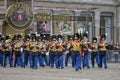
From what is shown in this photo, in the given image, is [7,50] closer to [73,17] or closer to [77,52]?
[77,52]

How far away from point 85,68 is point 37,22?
618 inches

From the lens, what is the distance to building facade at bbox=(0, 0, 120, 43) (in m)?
44.7

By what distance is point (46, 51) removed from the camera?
31594 mm

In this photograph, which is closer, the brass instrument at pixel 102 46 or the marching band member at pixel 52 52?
the brass instrument at pixel 102 46

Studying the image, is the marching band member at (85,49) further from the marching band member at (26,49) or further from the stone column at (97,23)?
the stone column at (97,23)

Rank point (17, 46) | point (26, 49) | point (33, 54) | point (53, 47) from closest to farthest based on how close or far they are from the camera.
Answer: point (33, 54) → point (53, 47) → point (26, 49) → point (17, 46)

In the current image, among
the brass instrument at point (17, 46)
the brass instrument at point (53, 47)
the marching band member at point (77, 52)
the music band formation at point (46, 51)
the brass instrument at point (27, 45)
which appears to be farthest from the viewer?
the brass instrument at point (17, 46)

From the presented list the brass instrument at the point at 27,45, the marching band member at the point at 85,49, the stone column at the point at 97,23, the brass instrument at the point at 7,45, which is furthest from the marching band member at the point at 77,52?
the stone column at the point at 97,23

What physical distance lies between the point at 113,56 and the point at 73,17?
29.9 ft

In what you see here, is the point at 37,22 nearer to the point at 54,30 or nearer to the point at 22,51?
the point at 54,30

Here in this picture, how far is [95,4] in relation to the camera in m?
48.9

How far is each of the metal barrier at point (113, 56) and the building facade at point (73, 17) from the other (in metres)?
6.13

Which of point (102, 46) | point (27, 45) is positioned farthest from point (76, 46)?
point (27, 45)

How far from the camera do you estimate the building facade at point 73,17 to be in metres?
44.7
